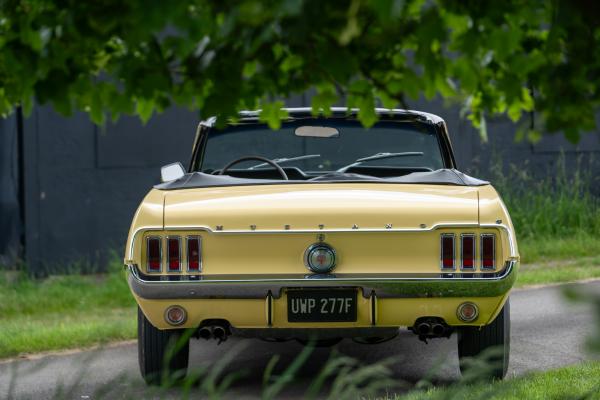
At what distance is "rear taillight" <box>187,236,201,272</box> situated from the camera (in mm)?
6367

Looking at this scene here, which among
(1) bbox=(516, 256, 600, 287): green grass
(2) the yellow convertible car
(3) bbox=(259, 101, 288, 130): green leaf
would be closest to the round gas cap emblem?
(2) the yellow convertible car

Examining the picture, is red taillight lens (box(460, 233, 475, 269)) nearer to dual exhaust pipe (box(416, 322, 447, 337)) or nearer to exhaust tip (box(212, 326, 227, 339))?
dual exhaust pipe (box(416, 322, 447, 337))

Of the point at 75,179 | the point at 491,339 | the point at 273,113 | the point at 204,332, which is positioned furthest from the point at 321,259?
the point at 75,179

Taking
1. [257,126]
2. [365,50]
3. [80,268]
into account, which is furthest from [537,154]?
[365,50]

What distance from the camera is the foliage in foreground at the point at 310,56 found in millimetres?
3268

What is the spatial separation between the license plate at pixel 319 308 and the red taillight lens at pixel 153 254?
2.39 ft

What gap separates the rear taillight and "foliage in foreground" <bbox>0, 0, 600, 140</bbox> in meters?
2.40

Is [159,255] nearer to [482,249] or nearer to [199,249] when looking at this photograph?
[199,249]

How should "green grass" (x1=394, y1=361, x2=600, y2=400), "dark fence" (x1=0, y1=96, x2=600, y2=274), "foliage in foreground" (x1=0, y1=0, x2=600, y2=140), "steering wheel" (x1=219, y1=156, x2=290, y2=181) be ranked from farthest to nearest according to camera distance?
"dark fence" (x1=0, y1=96, x2=600, y2=274) < "steering wheel" (x1=219, y1=156, x2=290, y2=181) < "green grass" (x1=394, y1=361, x2=600, y2=400) < "foliage in foreground" (x1=0, y1=0, x2=600, y2=140)

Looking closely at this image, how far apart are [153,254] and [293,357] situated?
1.95 metres

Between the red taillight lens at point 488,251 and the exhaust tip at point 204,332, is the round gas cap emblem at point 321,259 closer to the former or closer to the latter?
the exhaust tip at point 204,332

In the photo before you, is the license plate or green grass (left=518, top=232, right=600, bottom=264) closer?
the license plate

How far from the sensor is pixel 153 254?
6.39 m

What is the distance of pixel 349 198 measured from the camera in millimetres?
6504
